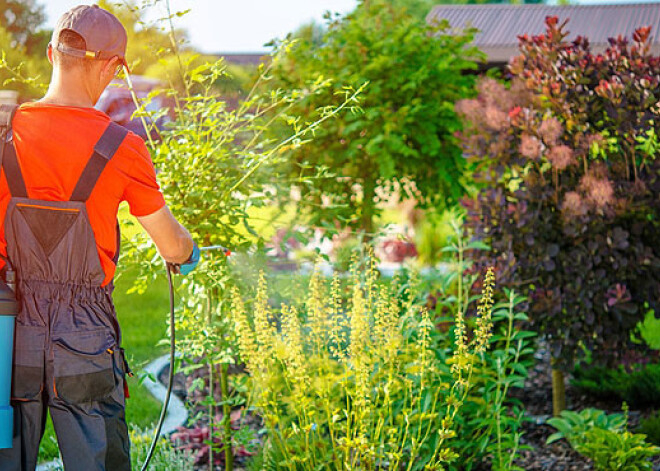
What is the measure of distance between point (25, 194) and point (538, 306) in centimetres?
266

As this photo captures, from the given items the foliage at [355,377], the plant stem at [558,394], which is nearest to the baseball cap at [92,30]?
the foliage at [355,377]

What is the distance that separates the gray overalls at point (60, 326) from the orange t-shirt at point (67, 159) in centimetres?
2

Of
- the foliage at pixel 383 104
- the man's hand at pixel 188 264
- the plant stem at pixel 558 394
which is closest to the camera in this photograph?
the man's hand at pixel 188 264

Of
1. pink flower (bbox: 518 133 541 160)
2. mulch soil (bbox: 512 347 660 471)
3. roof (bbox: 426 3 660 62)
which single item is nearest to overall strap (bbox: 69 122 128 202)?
mulch soil (bbox: 512 347 660 471)

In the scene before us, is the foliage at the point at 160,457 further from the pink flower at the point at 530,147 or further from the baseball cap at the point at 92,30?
the pink flower at the point at 530,147

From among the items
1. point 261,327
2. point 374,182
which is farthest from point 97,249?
point 374,182

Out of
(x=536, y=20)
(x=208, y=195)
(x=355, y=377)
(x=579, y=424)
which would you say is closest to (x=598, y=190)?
(x=579, y=424)

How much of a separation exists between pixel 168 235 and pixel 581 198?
242cm

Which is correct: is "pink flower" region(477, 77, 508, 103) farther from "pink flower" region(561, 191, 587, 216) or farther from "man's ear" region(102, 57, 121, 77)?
"man's ear" region(102, 57, 121, 77)

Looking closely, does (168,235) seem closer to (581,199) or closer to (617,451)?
(617,451)

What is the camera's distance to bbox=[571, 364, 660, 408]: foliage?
443 centimetres

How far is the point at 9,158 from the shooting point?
200 cm

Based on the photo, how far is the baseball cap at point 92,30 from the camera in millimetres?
2021

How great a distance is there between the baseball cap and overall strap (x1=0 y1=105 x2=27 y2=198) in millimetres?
214
